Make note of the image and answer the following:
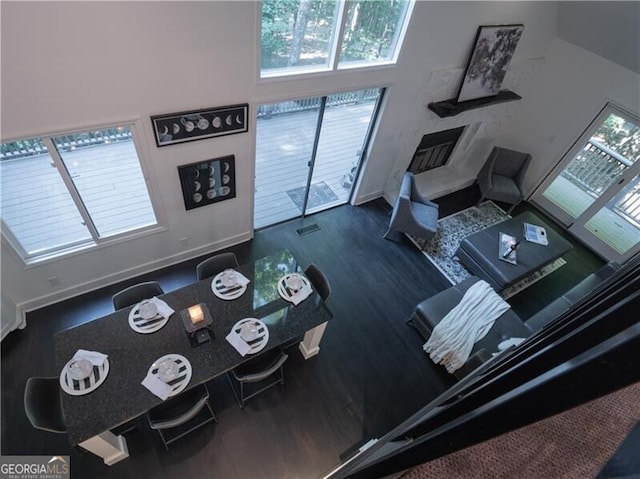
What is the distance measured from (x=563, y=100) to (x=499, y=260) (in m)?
3.43

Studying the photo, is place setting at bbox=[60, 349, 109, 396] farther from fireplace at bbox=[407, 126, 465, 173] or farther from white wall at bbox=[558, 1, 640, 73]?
white wall at bbox=[558, 1, 640, 73]

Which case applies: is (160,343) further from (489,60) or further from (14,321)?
(489,60)

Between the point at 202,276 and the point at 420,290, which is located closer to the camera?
the point at 202,276

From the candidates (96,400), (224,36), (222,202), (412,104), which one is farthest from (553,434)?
(412,104)

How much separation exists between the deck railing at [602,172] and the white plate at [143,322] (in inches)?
292

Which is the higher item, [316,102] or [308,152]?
[316,102]

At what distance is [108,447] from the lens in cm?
302

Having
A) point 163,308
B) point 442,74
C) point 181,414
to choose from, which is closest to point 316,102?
point 442,74

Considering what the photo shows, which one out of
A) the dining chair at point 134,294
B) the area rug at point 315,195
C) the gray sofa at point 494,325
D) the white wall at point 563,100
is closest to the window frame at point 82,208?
the dining chair at point 134,294

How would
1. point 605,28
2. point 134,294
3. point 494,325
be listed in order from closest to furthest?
point 134,294 < point 494,325 < point 605,28

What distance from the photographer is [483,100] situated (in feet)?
18.9

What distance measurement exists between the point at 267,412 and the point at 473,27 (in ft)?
18.6

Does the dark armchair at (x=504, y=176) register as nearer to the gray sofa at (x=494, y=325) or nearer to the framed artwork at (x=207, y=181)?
the gray sofa at (x=494, y=325)

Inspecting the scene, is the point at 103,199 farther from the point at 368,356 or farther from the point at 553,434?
the point at 553,434
